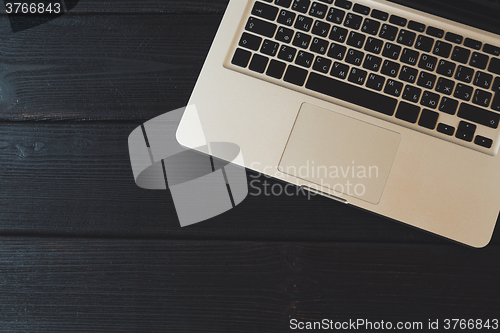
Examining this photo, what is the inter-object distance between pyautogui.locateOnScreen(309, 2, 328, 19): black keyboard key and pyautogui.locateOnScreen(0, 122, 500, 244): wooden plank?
23 centimetres

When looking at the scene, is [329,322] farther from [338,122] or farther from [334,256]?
[338,122]

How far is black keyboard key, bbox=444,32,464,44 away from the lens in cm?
47

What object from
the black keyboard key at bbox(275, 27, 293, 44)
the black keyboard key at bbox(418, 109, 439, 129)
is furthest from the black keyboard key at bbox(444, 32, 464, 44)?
the black keyboard key at bbox(275, 27, 293, 44)

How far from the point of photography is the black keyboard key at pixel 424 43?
0.47 meters

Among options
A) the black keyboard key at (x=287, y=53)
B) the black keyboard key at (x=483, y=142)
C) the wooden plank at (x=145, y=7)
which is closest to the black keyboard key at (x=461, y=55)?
the black keyboard key at (x=483, y=142)

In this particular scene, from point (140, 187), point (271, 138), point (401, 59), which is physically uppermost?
point (401, 59)

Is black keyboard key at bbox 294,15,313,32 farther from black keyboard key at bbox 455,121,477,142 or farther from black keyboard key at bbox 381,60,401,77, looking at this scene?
black keyboard key at bbox 455,121,477,142

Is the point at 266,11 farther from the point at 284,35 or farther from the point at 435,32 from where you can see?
the point at 435,32

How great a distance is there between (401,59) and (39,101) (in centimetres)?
52

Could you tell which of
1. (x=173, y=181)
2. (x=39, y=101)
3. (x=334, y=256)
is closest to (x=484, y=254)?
(x=334, y=256)

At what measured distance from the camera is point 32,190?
0.52 m

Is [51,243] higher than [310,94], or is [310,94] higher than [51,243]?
[310,94]

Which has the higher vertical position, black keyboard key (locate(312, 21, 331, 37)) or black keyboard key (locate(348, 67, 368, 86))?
black keyboard key (locate(312, 21, 331, 37))

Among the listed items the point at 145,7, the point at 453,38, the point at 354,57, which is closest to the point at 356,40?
the point at 354,57
